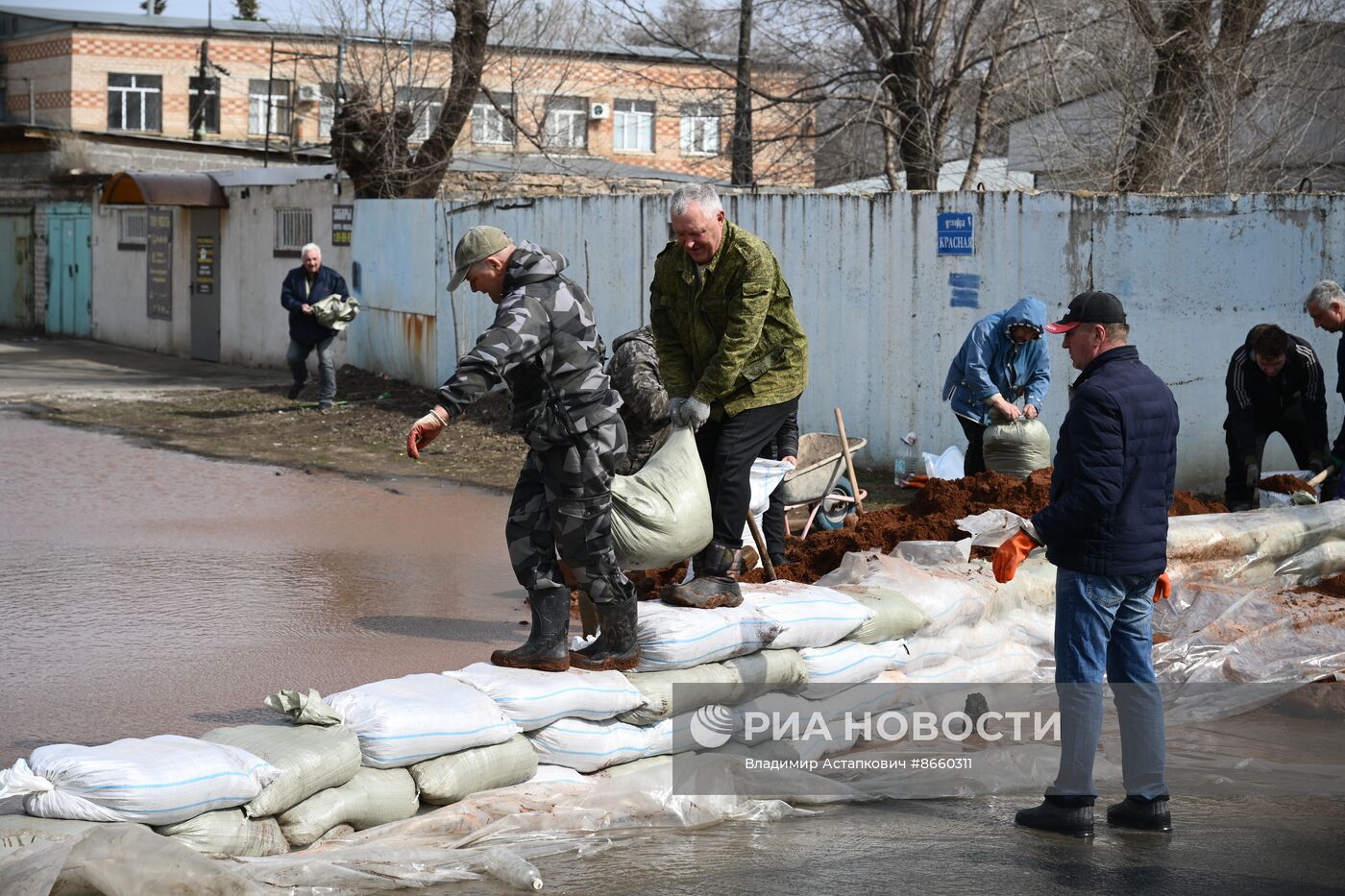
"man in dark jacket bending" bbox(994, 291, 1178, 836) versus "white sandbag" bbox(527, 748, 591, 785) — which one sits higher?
"man in dark jacket bending" bbox(994, 291, 1178, 836)

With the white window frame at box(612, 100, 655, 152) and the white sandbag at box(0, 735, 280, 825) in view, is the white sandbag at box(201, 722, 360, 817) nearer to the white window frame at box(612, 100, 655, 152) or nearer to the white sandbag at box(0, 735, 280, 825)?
the white sandbag at box(0, 735, 280, 825)

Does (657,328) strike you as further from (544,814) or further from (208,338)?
(208,338)

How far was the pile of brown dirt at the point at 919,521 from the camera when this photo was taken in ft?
22.9

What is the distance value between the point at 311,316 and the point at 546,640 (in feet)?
36.7

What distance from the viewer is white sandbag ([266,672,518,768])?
440 cm

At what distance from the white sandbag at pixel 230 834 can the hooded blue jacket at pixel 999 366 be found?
5.28m

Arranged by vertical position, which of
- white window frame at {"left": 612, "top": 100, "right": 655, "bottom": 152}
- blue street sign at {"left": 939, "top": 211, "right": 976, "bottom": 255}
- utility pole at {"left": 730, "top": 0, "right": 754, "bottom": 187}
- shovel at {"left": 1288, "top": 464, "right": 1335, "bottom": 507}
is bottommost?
shovel at {"left": 1288, "top": 464, "right": 1335, "bottom": 507}

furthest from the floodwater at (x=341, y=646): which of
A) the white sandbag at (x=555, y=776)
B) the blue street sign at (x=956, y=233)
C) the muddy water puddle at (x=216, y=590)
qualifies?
the blue street sign at (x=956, y=233)

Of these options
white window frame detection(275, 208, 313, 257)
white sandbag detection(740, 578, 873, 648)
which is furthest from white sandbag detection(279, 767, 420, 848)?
white window frame detection(275, 208, 313, 257)

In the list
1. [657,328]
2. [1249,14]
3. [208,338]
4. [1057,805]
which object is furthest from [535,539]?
[208,338]

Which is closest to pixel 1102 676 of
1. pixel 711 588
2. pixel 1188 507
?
pixel 711 588

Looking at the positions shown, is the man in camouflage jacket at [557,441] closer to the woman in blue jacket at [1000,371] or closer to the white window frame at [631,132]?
the woman in blue jacket at [1000,371]

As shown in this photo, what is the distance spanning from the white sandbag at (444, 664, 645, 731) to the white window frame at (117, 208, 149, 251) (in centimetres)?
2137

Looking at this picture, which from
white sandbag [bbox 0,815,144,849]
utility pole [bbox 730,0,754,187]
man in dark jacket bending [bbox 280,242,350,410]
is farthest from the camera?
utility pole [bbox 730,0,754,187]
